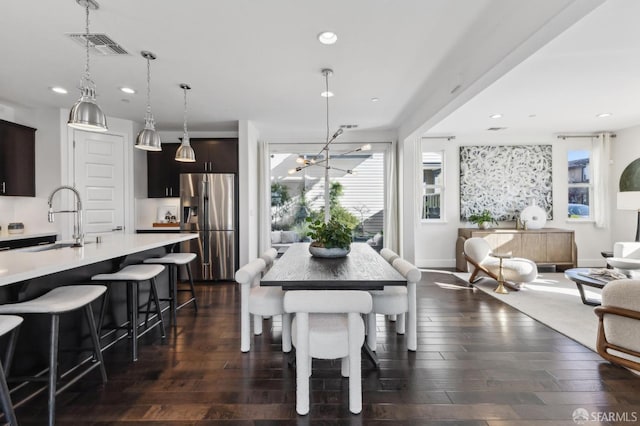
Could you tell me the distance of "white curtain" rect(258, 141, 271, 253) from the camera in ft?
19.3

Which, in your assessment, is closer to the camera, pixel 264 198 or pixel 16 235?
pixel 16 235

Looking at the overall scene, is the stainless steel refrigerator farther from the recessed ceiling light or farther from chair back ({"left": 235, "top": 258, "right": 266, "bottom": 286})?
the recessed ceiling light

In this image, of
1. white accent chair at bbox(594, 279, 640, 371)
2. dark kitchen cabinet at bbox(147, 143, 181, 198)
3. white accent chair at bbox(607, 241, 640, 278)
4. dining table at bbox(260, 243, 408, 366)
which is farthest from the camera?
dark kitchen cabinet at bbox(147, 143, 181, 198)

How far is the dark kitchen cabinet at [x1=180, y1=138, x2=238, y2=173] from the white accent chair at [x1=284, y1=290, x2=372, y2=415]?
12.6 feet

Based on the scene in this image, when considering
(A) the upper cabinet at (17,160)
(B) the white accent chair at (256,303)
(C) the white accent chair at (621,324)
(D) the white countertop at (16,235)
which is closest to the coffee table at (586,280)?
(C) the white accent chair at (621,324)

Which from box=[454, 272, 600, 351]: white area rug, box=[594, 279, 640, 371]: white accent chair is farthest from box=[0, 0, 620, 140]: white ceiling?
box=[454, 272, 600, 351]: white area rug

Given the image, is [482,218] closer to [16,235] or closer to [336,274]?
[336,274]

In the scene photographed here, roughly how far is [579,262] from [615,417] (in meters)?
5.45

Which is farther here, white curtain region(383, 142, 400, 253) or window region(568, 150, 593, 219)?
window region(568, 150, 593, 219)

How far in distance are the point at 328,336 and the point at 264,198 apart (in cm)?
434

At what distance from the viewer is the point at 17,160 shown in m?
4.20

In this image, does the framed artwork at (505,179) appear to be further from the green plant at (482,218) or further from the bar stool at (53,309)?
the bar stool at (53,309)

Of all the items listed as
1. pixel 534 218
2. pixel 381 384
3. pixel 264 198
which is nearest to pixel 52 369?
pixel 381 384

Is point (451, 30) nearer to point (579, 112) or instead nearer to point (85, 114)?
point (85, 114)
